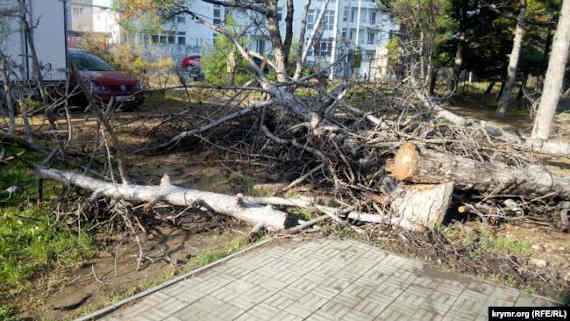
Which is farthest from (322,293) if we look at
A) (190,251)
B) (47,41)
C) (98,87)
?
(47,41)

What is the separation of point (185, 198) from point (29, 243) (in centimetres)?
162

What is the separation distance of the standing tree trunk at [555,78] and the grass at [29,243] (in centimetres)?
938

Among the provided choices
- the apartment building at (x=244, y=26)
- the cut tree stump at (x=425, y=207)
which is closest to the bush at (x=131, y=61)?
the apartment building at (x=244, y=26)

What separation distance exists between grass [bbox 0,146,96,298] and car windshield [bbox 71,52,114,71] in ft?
26.1

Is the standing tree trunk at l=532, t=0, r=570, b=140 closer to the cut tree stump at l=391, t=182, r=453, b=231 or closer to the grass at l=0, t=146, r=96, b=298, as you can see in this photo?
the cut tree stump at l=391, t=182, r=453, b=231

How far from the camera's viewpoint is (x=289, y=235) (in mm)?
4965

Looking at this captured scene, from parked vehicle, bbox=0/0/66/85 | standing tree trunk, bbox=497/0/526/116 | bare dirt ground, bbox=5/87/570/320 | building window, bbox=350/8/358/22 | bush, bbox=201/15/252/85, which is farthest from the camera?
building window, bbox=350/8/358/22

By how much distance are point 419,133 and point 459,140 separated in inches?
26.9

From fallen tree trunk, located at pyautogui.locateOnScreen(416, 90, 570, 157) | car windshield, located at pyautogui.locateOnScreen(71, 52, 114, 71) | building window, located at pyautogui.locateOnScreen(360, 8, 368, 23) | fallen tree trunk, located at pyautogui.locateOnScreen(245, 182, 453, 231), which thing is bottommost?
fallen tree trunk, located at pyautogui.locateOnScreen(245, 182, 453, 231)

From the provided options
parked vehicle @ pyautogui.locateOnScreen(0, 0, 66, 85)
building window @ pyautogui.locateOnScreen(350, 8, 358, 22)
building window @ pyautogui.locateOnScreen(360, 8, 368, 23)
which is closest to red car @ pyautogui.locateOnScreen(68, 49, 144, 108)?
parked vehicle @ pyautogui.locateOnScreen(0, 0, 66, 85)

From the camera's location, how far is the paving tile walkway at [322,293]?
3.44 metres

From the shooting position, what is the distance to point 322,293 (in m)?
3.77

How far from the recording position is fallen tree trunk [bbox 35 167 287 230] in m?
4.99

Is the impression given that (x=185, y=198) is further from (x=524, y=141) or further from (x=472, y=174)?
(x=524, y=141)
